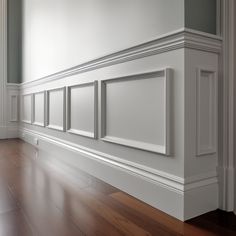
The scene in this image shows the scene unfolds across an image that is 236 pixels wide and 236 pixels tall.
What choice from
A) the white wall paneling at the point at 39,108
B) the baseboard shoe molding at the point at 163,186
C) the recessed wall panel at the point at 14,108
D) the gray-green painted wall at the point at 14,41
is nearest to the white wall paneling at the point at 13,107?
the recessed wall panel at the point at 14,108

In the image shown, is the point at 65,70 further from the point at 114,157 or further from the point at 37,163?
the point at 114,157

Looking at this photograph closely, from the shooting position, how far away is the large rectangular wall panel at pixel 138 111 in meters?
1.10

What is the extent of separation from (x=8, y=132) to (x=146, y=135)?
3.04 meters

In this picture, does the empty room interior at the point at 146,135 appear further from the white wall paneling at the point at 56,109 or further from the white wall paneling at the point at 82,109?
the white wall paneling at the point at 56,109

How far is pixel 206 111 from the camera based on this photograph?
3.55 ft

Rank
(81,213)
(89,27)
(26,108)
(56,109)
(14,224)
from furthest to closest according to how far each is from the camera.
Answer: (26,108), (56,109), (89,27), (81,213), (14,224)

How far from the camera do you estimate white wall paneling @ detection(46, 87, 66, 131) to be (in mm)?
2074

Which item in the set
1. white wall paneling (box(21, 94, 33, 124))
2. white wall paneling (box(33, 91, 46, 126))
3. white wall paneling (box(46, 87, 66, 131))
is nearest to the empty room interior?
white wall paneling (box(46, 87, 66, 131))

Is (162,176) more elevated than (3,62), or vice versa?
(3,62)

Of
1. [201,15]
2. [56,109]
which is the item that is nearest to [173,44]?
[201,15]

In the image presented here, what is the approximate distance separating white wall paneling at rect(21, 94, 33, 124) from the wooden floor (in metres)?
1.65

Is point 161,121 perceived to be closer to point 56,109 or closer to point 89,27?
point 89,27

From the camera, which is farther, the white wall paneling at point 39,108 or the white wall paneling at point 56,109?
the white wall paneling at point 39,108

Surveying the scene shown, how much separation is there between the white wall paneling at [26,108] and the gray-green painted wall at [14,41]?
480mm
